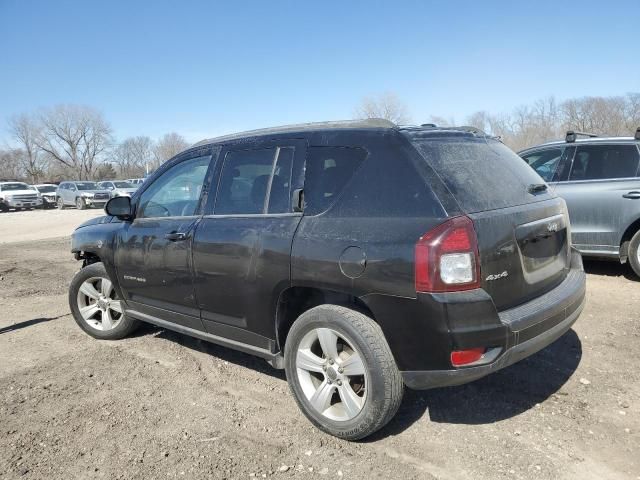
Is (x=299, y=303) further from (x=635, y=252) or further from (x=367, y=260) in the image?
(x=635, y=252)

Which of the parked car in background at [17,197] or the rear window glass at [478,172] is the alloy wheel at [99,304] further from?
the parked car in background at [17,197]

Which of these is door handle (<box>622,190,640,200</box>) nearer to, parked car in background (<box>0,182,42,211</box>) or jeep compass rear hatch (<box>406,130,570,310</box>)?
jeep compass rear hatch (<box>406,130,570,310</box>)

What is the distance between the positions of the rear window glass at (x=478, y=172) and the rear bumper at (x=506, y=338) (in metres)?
0.60

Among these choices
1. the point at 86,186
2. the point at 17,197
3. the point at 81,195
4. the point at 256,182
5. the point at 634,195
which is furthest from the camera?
the point at 86,186

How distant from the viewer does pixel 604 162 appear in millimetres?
6449

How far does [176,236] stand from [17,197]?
31.9 meters

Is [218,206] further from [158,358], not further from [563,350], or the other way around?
[563,350]

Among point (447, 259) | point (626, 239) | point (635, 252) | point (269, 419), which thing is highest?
point (447, 259)

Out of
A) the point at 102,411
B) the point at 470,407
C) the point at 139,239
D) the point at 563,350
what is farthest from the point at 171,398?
the point at 563,350

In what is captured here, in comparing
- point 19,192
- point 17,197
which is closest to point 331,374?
point 17,197

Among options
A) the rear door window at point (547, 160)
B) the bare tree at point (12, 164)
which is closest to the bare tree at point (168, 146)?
the bare tree at point (12, 164)

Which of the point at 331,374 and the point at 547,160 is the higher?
the point at 547,160

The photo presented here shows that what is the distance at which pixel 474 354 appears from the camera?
259 cm

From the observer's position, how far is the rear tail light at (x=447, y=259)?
252 cm
